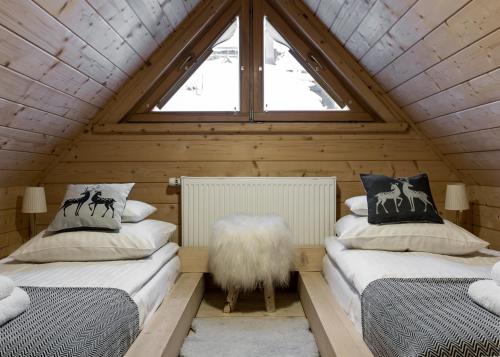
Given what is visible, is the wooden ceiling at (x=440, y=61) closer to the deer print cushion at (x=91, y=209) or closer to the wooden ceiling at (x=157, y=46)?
the wooden ceiling at (x=157, y=46)

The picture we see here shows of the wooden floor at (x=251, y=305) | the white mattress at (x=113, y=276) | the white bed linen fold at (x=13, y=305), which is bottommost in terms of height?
the wooden floor at (x=251, y=305)

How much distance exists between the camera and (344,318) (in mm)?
1990

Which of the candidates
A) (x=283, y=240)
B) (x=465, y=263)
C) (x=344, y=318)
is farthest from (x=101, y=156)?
(x=465, y=263)

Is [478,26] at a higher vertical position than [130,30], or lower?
lower

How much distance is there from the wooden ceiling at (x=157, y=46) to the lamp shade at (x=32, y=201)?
0.14 metres

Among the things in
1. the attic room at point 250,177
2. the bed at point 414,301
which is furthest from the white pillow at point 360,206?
the bed at point 414,301

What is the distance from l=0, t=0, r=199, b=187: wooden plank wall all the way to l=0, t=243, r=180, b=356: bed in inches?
30.6

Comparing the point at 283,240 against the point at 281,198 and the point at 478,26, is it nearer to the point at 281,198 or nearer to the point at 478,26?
the point at 281,198

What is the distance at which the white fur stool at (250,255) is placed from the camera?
2.39 meters

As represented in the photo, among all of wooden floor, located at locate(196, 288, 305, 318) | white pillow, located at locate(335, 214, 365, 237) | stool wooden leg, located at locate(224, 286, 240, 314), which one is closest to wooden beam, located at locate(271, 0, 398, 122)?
white pillow, located at locate(335, 214, 365, 237)

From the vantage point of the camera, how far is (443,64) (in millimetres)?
2191

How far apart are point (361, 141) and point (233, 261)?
1461 mm

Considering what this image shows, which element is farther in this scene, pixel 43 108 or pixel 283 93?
pixel 283 93

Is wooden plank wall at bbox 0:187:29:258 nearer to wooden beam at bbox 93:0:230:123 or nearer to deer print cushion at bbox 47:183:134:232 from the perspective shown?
deer print cushion at bbox 47:183:134:232
